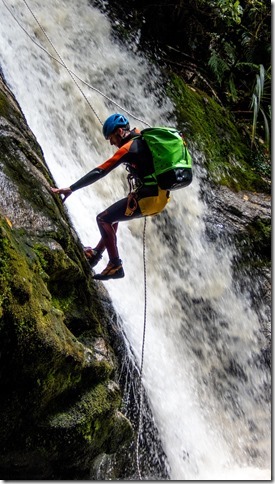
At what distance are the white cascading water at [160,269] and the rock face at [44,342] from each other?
1260mm

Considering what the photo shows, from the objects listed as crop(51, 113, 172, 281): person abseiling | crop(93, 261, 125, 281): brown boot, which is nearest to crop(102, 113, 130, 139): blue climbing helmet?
crop(51, 113, 172, 281): person abseiling

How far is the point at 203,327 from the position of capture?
21.3 feet

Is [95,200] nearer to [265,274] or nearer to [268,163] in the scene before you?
[265,274]

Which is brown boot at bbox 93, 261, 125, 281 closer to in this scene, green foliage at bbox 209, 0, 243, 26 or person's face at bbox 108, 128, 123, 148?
person's face at bbox 108, 128, 123, 148

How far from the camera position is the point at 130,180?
4.26 meters

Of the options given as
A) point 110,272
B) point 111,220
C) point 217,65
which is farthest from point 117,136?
point 217,65

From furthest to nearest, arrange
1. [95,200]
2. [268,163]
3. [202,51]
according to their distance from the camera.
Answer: [202,51] → [268,163] → [95,200]

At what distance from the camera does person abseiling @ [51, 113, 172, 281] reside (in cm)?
388

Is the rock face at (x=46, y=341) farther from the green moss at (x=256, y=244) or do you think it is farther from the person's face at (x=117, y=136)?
the green moss at (x=256, y=244)

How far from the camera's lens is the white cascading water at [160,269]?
5.07 m

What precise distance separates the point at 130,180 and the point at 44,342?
2.01 m

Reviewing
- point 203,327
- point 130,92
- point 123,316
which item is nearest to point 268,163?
point 130,92

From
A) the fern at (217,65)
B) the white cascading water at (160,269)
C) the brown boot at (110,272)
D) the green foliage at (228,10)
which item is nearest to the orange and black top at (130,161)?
the brown boot at (110,272)

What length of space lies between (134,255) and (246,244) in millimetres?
2157
